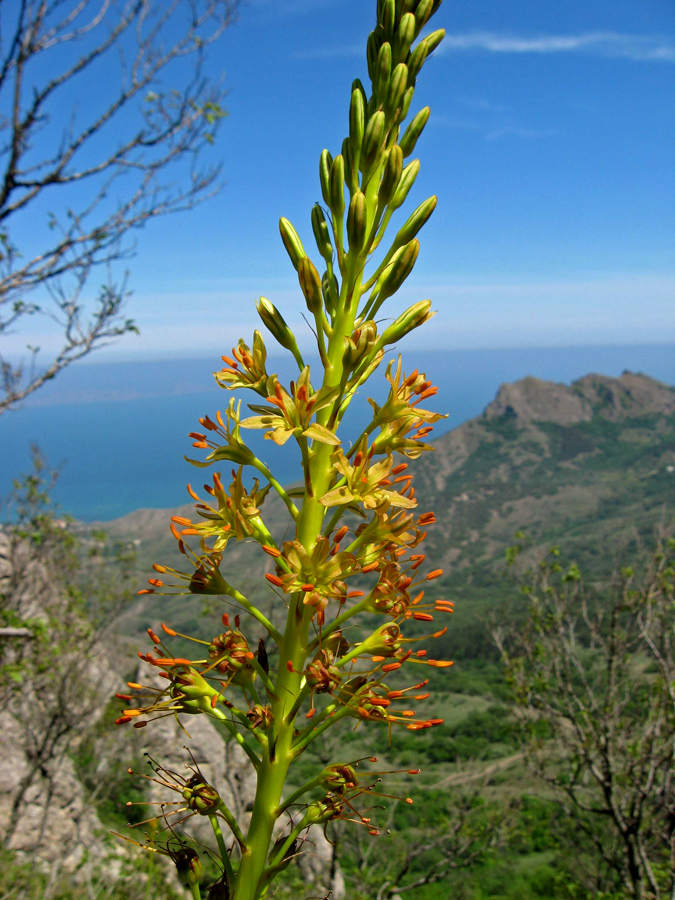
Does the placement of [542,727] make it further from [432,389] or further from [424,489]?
[424,489]

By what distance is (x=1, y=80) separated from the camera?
783cm

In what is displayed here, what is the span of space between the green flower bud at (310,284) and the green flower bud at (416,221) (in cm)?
62

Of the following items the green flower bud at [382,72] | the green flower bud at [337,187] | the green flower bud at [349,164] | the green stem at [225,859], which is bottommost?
the green stem at [225,859]

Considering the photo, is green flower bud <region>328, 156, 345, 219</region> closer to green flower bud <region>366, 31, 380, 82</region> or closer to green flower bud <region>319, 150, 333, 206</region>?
green flower bud <region>319, 150, 333, 206</region>

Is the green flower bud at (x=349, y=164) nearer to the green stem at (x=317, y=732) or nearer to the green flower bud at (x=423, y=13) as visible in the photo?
the green flower bud at (x=423, y=13)

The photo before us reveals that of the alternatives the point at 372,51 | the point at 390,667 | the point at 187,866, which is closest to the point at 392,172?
the point at 372,51

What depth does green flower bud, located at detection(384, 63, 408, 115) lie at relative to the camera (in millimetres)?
3454

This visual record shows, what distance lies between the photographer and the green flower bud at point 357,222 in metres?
3.26

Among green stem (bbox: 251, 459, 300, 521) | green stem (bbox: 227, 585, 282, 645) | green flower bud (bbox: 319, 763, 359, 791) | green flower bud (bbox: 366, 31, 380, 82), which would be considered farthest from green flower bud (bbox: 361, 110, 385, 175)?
green flower bud (bbox: 319, 763, 359, 791)

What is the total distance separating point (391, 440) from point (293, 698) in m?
1.55

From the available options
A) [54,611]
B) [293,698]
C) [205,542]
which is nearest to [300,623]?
[293,698]

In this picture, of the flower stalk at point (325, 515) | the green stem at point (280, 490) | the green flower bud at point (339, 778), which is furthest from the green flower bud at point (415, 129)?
the green flower bud at point (339, 778)

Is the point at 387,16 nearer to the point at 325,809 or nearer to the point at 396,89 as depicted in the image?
the point at 396,89

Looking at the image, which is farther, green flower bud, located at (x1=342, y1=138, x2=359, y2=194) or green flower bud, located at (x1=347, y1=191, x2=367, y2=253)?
green flower bud, located at (x1=342, y1=138, x2=359, y2=194)
